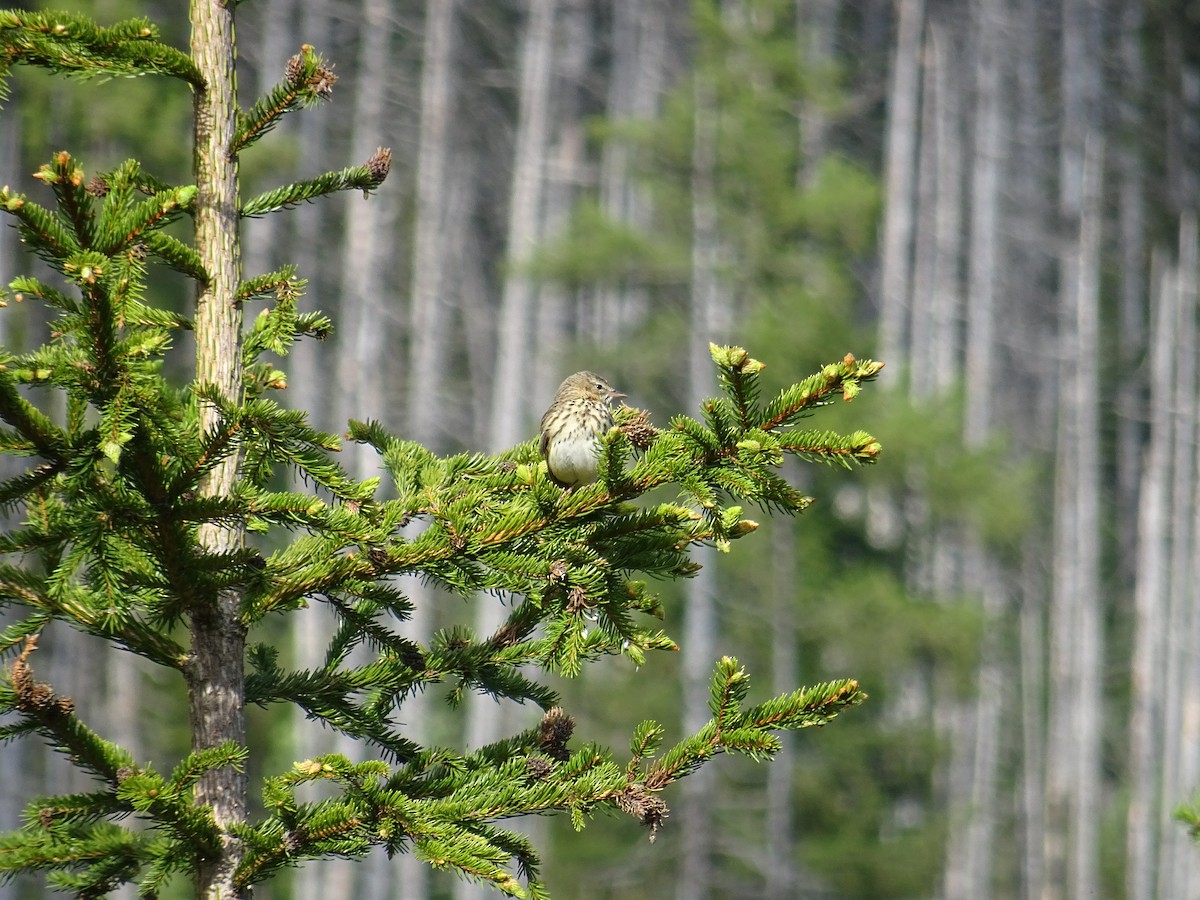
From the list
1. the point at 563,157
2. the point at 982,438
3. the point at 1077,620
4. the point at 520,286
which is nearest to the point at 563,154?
the point at 563,157

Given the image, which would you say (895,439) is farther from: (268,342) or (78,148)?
(268,342)

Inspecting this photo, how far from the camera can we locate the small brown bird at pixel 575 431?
Answer: 176 inches

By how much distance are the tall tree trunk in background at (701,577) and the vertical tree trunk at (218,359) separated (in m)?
13.8

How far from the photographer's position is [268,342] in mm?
3080

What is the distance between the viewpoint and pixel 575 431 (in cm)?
470

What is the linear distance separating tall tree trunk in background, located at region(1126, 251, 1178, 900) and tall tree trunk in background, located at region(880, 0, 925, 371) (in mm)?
4430

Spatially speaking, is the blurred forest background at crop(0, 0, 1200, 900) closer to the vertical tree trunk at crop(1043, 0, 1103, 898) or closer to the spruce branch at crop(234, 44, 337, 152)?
the vertical tree trunk at crop(1043, 0, 1103, 898)

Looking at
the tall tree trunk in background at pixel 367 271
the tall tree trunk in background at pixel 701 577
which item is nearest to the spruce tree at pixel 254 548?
the tall tree trunk in background at pixel 701 577

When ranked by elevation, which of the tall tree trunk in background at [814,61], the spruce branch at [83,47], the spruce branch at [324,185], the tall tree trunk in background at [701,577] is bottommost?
the spruce branch at [324,185]

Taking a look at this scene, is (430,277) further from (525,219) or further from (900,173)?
(900,173)

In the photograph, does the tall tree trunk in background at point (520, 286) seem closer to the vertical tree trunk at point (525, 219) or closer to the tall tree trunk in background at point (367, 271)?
the vertical tree trunk at point (525, 219)

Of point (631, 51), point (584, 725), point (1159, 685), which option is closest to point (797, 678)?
point (584, 725)

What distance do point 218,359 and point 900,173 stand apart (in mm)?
22477

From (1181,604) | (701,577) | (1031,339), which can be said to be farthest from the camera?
(1031,339)
